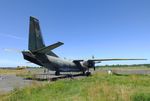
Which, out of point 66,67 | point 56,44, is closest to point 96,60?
point 66,67

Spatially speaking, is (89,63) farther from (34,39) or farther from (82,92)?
(82,92)

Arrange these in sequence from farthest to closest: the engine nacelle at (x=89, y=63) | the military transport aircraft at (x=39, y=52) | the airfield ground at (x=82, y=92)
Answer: the engine nacelle at (x=89, y=63), the military transport aircraft at (x=39, y=52), the airfield ground at (x=82, y=92)

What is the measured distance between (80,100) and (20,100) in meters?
3.83

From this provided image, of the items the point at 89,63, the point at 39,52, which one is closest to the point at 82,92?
the point at 39,52

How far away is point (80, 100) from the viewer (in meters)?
13.3

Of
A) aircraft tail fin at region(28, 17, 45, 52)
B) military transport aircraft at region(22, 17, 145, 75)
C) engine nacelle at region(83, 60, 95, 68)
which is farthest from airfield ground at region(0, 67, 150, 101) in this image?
engine nacelle at region(83, 60, 95, 68)

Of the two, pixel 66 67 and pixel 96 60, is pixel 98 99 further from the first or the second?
pixel 96 60

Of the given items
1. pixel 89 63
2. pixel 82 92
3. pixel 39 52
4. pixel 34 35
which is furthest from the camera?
pixel 89 63

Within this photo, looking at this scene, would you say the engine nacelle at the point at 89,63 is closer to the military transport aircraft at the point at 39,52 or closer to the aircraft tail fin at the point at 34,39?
the military transport aircraft at the point at 39,52

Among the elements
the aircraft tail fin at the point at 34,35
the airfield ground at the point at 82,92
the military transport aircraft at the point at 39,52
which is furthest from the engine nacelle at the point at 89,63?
the airfield ground at the point at 82,92

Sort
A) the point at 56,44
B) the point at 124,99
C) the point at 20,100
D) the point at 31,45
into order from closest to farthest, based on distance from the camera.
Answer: the point at 124,99 < the point at 20,100 < the point at 56,44 < the point at 31,45

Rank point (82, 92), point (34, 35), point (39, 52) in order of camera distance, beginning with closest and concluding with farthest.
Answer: point (82, 92), point (34, 35), point (39, 52)

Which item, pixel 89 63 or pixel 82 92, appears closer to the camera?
pixel 82 92

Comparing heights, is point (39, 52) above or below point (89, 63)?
above
